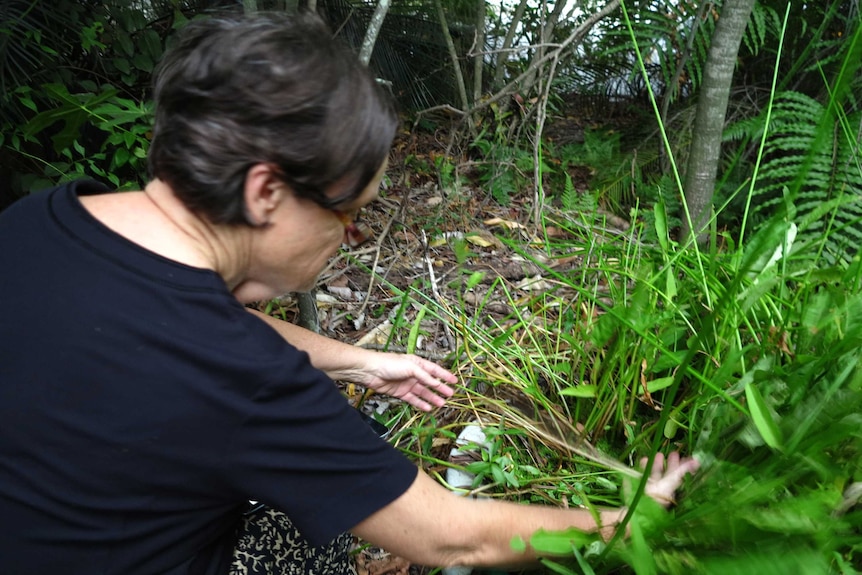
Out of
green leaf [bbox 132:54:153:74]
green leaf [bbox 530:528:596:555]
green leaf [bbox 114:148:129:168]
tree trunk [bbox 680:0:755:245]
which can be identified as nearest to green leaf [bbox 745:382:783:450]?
green leaf [bbox 530:528:596:555]

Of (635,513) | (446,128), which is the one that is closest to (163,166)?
(635,513)

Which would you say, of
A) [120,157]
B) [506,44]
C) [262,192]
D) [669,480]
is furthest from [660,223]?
[506,44]

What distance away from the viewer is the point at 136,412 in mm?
839

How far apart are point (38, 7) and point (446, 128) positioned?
222 centimetres

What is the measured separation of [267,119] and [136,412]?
0.46m

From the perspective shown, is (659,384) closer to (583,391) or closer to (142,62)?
(583,391)

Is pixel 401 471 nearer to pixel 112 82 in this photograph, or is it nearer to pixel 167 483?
pixel 167 483

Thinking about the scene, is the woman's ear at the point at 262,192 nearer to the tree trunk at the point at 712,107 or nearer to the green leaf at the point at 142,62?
the tree trunk at the point at 712,107

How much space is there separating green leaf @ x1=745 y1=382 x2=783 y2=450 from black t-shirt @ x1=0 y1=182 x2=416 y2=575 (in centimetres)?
55

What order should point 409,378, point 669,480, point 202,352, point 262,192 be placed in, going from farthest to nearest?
point 409,378 → point 669,480 → point 262,192 → point 202,352

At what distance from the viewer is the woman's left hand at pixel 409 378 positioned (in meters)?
1.58

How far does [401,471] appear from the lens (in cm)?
97

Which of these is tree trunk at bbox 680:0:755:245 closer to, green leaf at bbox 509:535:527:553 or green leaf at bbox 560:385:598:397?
green leaf at bbox 560:385:598:397

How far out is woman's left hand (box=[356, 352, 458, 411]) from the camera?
158cm
